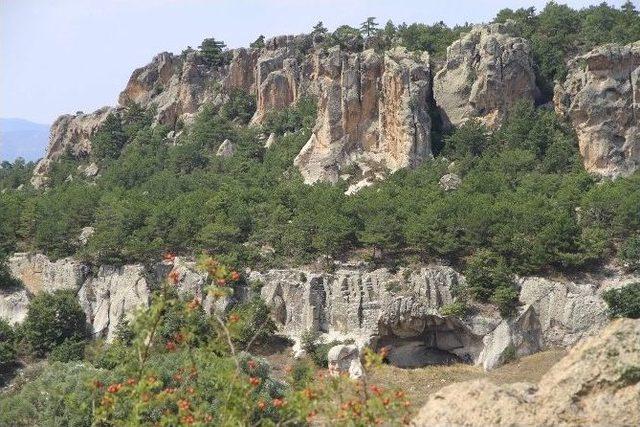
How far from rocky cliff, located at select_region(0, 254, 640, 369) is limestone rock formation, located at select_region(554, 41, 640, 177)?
1358cm

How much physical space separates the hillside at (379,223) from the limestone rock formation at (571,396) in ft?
34.9

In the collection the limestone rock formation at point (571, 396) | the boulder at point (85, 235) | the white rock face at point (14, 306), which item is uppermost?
the boulder at point (85, 235)

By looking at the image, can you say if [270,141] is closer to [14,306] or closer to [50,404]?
[14,306]

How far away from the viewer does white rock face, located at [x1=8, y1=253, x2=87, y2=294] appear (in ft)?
132

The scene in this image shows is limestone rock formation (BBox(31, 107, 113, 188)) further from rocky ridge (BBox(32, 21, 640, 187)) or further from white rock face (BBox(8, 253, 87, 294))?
white rock face (BBox(8, 253, 87, 294))

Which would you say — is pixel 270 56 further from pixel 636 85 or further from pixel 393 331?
pixel 393 331

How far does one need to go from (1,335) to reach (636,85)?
1317 inches

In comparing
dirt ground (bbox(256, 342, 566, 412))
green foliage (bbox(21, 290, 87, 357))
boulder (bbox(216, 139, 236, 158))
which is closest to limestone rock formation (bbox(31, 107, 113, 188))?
boulder (bbox(216, 139, 236, 158))

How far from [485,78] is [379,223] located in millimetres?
17607

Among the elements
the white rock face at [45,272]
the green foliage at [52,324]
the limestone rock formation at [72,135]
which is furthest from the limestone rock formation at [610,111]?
the limestone rock formation at [72,135]

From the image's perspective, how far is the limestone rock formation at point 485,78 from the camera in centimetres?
5219

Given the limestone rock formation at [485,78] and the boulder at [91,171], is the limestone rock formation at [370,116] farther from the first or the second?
the boulder at [91,171]

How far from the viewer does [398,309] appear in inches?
1378

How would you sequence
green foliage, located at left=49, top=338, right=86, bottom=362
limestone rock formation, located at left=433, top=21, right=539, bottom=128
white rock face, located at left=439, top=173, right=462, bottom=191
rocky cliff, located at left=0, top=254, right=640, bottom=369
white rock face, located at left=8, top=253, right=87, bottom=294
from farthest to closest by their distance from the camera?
limestone rock formation, located at left=433, top=21, right=539, bottom=128
white rock face, located at left=439, top=173, right=462, bottom=191
white rock face, located at left=8, top=253, right=87, bottom=294
green foliage, located at left=49, top=338, right=86, bottom=362
rocky cliff, located at left=0, top=254, right=640, bottom=369
